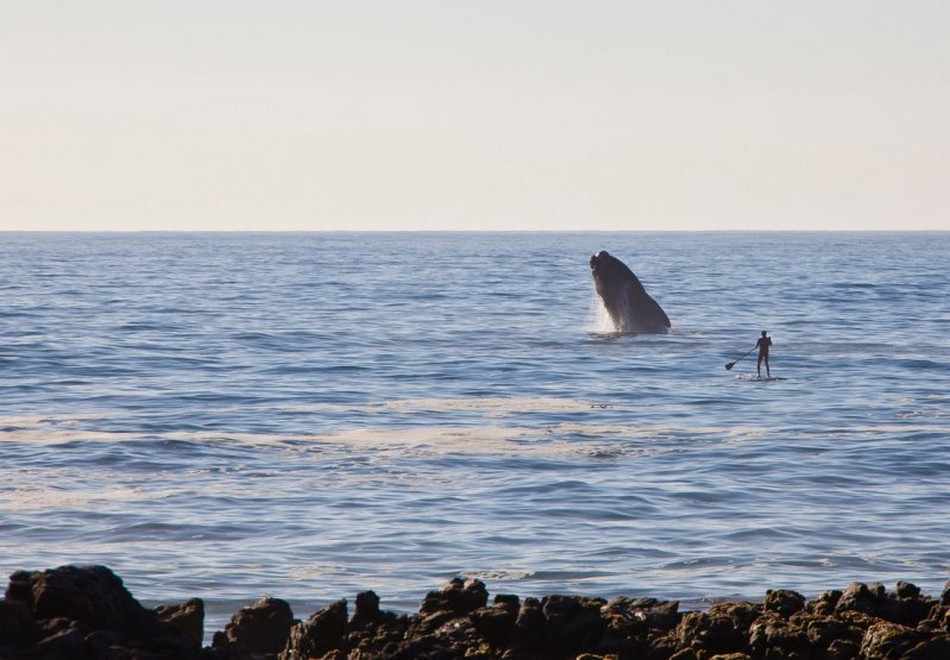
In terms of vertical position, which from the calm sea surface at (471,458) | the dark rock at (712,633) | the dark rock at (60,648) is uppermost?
the dark rock at (60,648)

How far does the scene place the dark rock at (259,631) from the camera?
35.2 ft

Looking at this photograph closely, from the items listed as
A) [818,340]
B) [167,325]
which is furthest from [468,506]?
[167,325]

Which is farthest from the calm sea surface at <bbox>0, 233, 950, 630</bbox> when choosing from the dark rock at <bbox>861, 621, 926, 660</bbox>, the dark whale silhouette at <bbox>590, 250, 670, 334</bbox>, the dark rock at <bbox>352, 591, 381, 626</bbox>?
the dark rock at <bbox>861, 621, 926, 660</bbox>

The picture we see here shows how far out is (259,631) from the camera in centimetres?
1081

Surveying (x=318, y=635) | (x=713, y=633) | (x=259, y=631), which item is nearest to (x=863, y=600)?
(x=713, y=633)

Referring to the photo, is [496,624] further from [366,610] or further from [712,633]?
[712,633]

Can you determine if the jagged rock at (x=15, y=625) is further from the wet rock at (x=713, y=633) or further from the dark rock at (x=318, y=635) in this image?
the wet rock at (x=713, y=633)

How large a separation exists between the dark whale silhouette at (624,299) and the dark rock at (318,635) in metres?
31.0

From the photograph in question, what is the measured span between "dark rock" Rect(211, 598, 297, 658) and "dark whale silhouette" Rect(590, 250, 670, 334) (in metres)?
30.7

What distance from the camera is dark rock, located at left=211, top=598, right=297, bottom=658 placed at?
10.7m

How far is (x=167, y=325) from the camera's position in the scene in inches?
1943

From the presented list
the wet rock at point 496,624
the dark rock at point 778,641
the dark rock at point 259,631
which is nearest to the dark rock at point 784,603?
the dark rock at point 778,641

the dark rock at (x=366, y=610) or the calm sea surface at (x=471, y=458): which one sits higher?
the dark rock at (x=366, y=610)

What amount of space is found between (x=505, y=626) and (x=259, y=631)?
1.63 m
